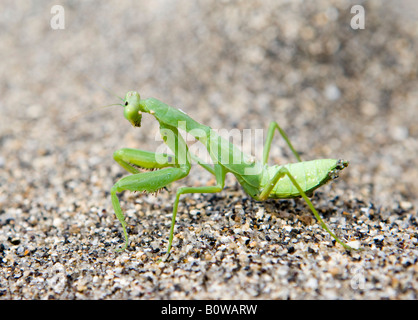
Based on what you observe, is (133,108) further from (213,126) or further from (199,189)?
(213,126)

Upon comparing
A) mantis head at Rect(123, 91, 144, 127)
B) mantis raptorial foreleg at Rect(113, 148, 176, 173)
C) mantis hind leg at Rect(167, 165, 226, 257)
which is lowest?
mantis hind leg at Rect(167, 165, 226, 257)

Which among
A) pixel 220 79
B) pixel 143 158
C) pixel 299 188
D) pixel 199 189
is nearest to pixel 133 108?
pixel 143 158

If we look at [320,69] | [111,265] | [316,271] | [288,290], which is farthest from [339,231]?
[320,69]

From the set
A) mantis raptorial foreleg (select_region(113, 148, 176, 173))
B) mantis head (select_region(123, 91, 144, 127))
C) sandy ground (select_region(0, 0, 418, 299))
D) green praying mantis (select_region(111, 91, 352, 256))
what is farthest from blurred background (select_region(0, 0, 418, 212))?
mantis head (select_region(123, 91, 144, 127))

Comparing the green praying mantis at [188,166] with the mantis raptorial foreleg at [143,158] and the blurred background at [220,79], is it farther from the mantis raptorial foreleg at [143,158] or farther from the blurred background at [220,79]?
the blurred background at [220,79]

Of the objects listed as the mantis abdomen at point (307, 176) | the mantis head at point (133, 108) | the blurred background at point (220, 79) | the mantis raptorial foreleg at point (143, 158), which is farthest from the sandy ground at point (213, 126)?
the mantis head at point (133, 108)

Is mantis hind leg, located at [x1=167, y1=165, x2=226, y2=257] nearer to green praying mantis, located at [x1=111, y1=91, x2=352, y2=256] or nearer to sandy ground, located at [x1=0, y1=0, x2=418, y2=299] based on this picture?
green praying mantis, located at [x1=111, y1=91, x2=352, y2=256]
